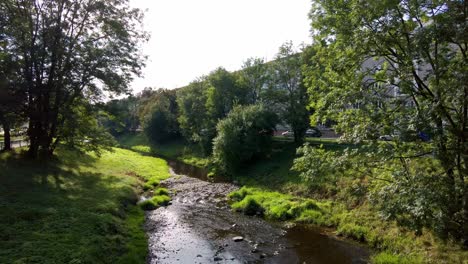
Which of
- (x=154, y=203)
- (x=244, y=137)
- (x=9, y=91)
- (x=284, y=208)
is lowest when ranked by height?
(x=154, y=203)

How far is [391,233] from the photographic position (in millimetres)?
14734

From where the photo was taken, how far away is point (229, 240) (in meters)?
15.7

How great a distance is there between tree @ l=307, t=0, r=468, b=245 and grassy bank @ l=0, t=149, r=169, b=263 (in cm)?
1071

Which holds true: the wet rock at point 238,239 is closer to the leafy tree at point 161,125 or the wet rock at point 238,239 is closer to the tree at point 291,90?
the tree at point 291,90

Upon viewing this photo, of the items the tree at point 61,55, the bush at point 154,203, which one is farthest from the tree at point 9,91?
the bush at point 154,203

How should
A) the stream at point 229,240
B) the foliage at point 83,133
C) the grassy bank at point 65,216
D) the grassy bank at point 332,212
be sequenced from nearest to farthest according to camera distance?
the grassy bank at point 65,216, the grassy bank at point 332,212, the stream at point 229,240, the foliage at point 83,133

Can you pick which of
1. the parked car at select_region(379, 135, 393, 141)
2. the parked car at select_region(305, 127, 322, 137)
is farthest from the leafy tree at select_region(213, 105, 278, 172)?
the parked car at select_region(379, 135, 393, 141)

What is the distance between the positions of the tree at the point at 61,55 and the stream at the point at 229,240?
43.9 ft

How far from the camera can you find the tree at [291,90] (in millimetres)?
34969

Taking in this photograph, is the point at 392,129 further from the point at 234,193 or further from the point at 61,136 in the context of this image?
the point at 61,136

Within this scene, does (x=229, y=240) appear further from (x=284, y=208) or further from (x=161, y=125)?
(x=161, y=125)

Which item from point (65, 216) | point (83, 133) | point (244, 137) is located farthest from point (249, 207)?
point (83, 133)

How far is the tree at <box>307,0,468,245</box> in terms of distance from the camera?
9203 millimetres

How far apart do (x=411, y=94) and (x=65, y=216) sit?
620 inches
